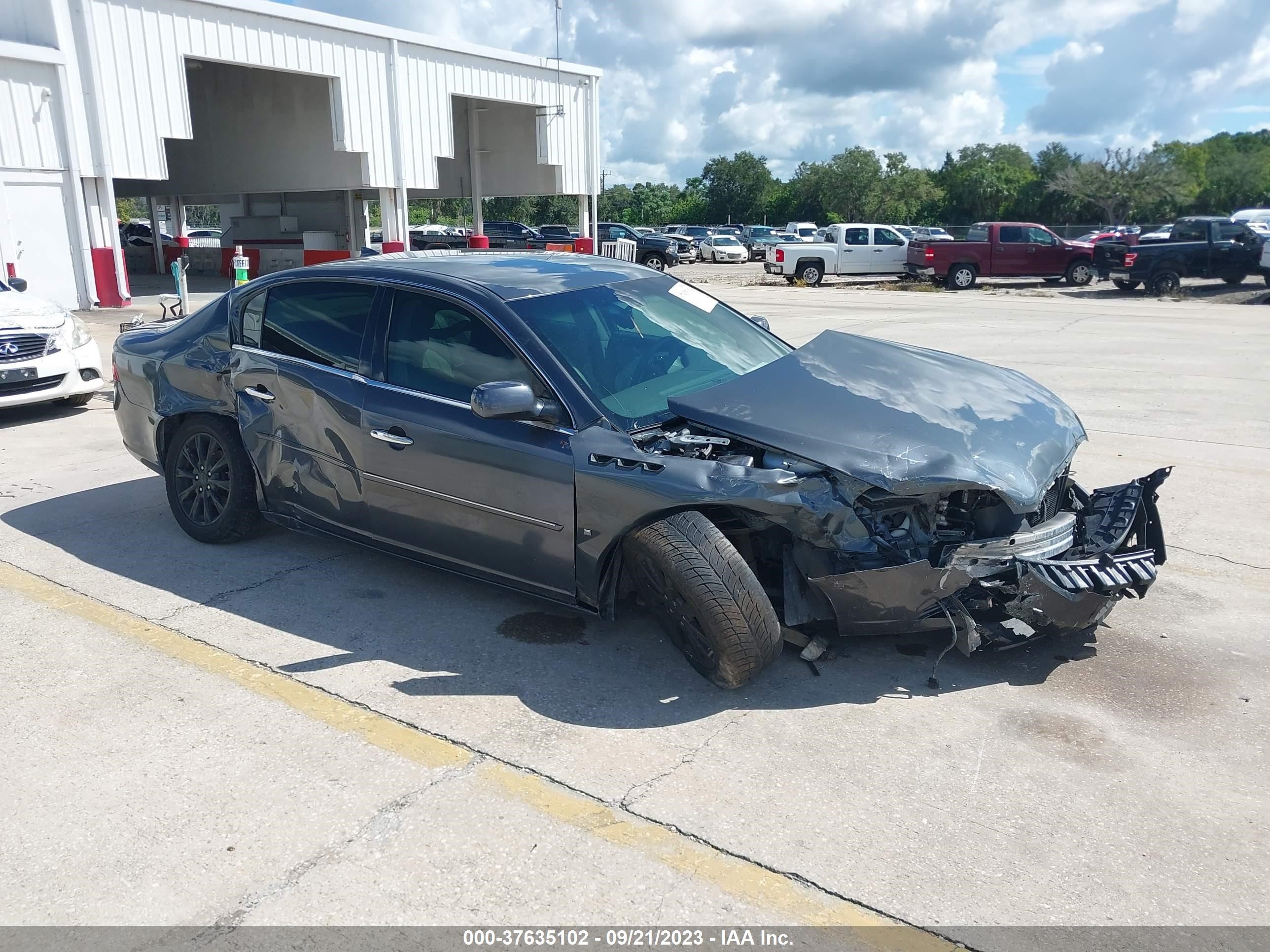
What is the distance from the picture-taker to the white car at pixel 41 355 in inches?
353

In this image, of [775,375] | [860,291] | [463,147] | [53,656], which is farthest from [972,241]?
[53,656]

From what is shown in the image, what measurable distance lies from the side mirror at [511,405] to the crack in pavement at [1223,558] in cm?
377

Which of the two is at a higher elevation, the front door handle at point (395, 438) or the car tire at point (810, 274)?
the front door handle at point (395, 438)

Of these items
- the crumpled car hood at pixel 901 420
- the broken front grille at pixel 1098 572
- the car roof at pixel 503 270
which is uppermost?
the car roof at pixel 503 270

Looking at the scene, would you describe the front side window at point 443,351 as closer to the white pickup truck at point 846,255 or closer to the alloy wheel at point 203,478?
the alloy wheel at point 203,478

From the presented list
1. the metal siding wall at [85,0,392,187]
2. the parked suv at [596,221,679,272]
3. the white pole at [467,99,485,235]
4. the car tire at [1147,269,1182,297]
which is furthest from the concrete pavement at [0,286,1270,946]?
the parked suv at [596,221,679,272]

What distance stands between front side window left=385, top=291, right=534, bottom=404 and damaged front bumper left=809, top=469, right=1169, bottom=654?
65.9 inches

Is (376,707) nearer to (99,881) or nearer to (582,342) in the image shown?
(99,881)

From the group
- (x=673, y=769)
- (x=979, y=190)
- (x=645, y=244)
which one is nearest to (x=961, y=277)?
(x=645, y=244)

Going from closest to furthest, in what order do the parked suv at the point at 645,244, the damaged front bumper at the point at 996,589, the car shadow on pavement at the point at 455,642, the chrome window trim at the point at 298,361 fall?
the damaged front bumper at the point at 996,589
the car shadow on pavement at the point at 455,642
the chrome window trim at the point at 298,361
the parked suv at the point at 645,244

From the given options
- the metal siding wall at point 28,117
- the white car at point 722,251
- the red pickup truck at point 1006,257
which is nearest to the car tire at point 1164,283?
the red pickup truck at point 1006,257

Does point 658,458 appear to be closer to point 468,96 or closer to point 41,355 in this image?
point 41,355

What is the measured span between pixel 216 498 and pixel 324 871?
10.6 feet

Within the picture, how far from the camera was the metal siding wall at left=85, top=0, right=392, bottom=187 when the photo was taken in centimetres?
1834
